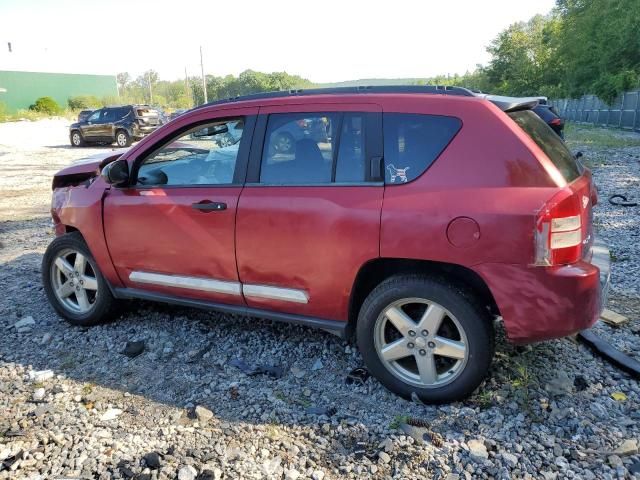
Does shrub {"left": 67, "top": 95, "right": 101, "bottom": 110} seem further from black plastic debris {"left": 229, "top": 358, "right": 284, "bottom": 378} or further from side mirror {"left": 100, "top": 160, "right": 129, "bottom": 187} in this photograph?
black plastic debris {"left": 229, "top": 358, "right": 284, "bottom": 378}

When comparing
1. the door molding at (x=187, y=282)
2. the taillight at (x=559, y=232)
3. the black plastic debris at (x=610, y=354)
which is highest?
the taillight at (x=559, y=232)

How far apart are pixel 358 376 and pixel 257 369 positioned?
2.32 feet

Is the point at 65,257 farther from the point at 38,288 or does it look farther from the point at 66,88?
the point at 66,88

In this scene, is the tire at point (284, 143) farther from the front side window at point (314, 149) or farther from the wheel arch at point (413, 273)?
the wheel arch at point (413, 273)

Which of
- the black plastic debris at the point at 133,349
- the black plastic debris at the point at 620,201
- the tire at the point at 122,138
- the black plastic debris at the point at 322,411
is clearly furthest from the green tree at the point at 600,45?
the black plastic debris at the point at 133,349

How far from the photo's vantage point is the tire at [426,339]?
291 centimetres

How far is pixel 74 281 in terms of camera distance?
4.36 metres

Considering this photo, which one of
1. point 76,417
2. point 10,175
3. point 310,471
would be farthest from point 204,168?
point 10,175

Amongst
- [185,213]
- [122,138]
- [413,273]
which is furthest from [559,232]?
[122,138]

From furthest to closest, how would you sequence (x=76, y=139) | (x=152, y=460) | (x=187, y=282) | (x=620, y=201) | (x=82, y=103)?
(x=82, y=103) → (x=76, y=139) → (x=620, y=201) → (x=187, y=282) → (x=152, y=460)

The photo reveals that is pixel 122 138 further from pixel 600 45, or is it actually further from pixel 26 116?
pixel 26 116

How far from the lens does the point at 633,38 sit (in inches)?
1191

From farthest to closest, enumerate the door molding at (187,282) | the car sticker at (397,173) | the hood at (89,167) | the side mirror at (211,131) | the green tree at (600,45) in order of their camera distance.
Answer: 1. the green tree at (600,45)
2. the hood at (89,167)
3. the side mirror at (211,131)
4. the door molding at (187,282)
5. the car sticker at (397,173)

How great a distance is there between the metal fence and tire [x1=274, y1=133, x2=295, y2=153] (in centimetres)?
2498
